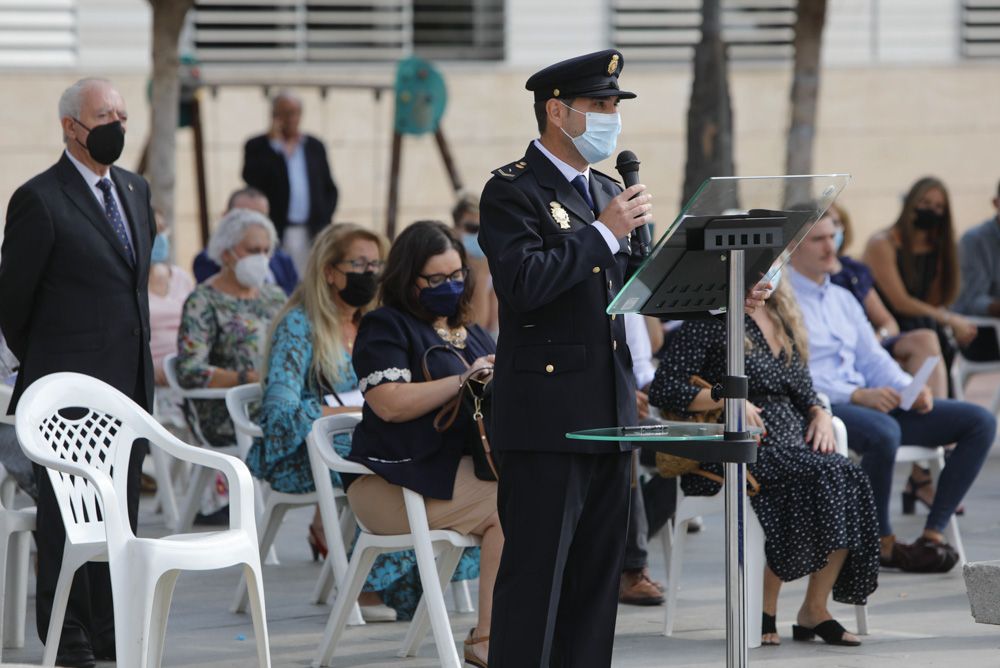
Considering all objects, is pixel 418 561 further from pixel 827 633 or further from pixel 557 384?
pixel 827 633

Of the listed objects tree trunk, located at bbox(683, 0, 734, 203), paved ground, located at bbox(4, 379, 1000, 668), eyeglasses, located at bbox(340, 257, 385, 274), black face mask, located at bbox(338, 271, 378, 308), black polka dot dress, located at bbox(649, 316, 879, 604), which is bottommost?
paved ground, located at bbox(4, 379, 1000, 668)

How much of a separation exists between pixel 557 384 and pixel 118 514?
1391mm

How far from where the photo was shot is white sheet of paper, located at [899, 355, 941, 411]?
7781 millimetres

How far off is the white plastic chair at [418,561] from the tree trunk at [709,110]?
6503 mm

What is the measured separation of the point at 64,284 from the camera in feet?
19.8

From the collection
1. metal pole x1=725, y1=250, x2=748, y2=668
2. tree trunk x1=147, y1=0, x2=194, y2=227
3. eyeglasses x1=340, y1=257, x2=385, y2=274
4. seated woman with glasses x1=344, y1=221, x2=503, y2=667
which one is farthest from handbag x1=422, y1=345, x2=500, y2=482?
tree trunk x1=147, y1=0, x2=194, y2=227

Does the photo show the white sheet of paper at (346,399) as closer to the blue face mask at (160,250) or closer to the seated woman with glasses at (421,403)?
the seated woman with glasses at (421,403)

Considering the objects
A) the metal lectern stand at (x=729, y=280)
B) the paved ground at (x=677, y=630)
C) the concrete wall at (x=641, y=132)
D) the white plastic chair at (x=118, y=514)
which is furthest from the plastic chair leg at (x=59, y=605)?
the concrete wall at (x=641, y=132)

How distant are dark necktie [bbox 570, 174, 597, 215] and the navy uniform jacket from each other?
0.14 ft

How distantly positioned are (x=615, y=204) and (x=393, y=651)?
2.53 meters

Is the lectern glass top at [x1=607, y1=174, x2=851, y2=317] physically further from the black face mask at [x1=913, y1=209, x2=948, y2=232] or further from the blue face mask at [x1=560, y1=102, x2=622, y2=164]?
the black face mask at [x1=913, y1=209, x2=948, y2=232]

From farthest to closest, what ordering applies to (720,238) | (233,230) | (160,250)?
(160,250), (233,230), (720,238)

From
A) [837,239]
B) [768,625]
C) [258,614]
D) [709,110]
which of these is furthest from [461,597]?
[709,110]

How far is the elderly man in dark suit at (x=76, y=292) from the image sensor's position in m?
5.98
